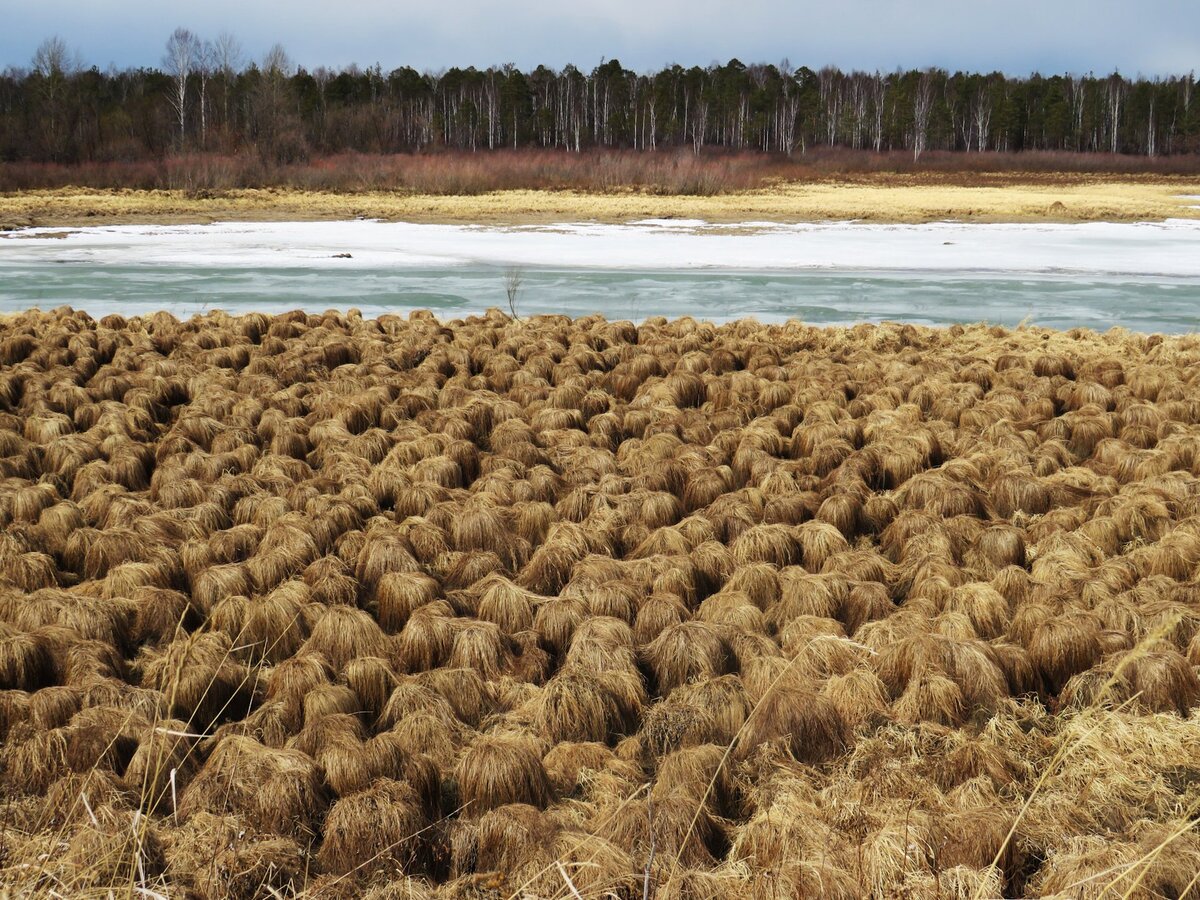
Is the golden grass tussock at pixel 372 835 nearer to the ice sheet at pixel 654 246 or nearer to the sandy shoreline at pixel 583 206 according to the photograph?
the ice sheet at pixel 654 246

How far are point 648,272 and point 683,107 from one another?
60953mm

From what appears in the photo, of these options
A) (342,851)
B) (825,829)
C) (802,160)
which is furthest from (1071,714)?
(802,160)

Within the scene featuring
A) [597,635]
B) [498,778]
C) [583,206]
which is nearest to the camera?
[498,778]

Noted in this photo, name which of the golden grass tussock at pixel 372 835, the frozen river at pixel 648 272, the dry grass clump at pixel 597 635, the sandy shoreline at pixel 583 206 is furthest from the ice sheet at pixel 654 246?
the golden grass tussock at pixel 372 835

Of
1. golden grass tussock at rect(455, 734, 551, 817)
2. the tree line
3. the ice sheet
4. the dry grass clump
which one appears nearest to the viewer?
the dry grass clump

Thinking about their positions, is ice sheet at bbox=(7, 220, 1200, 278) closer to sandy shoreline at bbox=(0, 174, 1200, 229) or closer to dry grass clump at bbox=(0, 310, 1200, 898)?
sandy shoreline at bbox=(0, 174, 1200, 229)

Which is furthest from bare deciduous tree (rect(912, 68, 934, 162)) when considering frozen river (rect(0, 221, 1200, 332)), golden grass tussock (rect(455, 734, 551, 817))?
golden grass tussock (rect(455, 734, 551, 817))

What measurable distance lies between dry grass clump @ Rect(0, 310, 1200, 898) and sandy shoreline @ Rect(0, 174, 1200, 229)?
21.2 m

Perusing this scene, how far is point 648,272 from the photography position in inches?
643

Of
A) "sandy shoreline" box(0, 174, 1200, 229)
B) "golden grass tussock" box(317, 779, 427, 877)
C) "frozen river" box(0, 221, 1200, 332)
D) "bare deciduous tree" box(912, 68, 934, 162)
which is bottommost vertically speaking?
"golden grass tussock" box(317, 779, 427, 877)

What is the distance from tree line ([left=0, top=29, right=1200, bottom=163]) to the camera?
61.8 m

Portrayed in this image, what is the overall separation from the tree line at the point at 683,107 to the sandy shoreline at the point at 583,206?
2458 cm

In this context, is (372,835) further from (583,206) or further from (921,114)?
(921,114)

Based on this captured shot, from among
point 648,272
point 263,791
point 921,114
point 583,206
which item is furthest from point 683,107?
point 263,791
